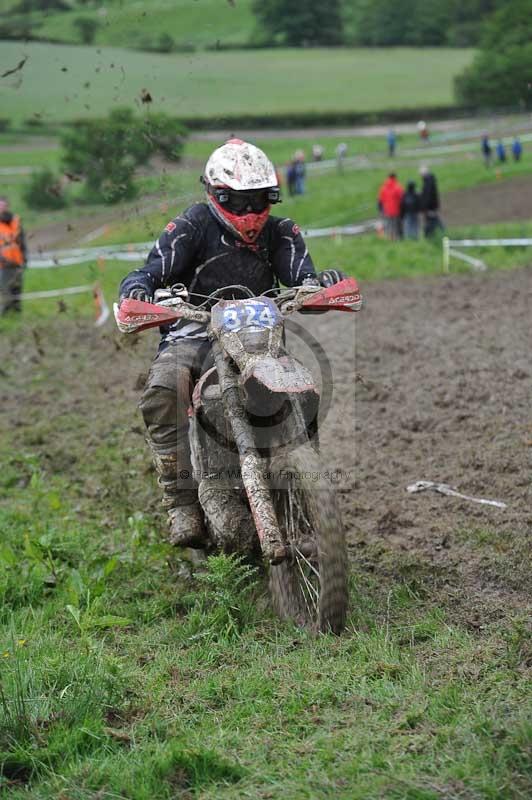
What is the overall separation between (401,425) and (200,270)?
367 cm

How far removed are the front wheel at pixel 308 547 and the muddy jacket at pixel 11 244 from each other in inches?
508

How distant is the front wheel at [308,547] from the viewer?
17.7 ft

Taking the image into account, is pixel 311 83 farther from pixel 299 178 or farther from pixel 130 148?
pixel 130 148

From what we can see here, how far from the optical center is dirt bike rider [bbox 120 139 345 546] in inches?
259

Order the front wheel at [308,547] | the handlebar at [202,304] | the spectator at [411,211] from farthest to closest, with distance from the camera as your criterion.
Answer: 1. the spectator at [411,211]
2. the handlebar at [202,304]
3. the front wheel at [308,547]

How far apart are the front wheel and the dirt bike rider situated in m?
0.90

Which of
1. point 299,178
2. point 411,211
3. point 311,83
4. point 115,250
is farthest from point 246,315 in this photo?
point 311,83

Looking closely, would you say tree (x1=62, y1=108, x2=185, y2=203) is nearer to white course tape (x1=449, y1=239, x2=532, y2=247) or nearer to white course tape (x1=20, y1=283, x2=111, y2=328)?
white course tape (x1=20, y1=283, x2=111, y2=328)

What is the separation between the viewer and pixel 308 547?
5.86m

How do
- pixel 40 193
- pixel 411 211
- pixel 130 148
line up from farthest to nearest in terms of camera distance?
pixel 40 193 → pixel 411 211 → pixel 130 148

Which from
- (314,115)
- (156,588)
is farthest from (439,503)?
(314,115)

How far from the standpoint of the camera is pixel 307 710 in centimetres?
471

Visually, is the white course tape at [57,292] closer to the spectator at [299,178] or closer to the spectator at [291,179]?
the spectator at [291,179]

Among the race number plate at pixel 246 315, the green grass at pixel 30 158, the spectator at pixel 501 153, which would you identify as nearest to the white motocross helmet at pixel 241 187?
the race number plate at pixel 246 315
